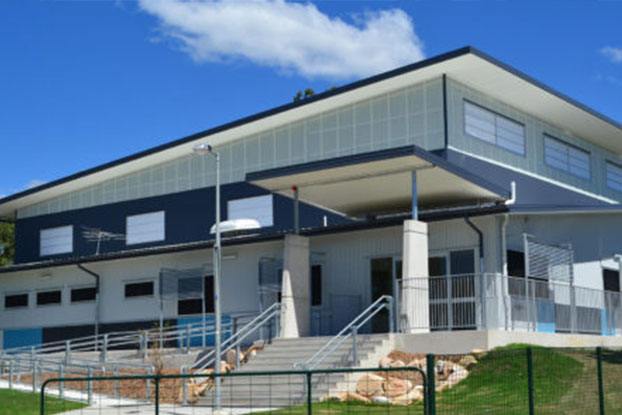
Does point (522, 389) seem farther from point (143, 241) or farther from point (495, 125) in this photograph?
point (143, 241)

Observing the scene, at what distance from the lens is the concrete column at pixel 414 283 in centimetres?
2678

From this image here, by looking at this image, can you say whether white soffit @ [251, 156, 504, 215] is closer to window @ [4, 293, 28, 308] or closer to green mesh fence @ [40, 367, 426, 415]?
green mesh fence @ [40, 367, 426, 415]

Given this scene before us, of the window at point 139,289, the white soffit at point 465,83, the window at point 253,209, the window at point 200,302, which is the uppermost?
the white soffit at point 465,83

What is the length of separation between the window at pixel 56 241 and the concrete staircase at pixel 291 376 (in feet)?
70.1

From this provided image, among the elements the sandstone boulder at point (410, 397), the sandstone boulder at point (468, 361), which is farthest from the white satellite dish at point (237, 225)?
the sandstone boulder at point (410, 397)

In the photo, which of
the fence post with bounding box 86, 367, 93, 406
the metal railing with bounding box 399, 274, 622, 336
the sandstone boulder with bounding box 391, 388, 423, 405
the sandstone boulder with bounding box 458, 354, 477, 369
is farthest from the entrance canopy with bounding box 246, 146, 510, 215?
the fence post with bounding box 86, 367, 93, 406

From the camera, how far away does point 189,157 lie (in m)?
43.7

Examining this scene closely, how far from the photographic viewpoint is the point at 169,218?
43656 mm

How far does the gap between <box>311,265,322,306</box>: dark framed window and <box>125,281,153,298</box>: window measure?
8.56 meters

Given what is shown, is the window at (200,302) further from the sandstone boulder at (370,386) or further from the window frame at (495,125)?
the sandstone boulder at (370,386)

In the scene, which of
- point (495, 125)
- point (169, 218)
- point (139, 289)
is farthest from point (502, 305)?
point (169, 218)

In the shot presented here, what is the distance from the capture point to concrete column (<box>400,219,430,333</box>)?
26.8 metres

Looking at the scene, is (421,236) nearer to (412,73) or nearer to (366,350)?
(366,350)

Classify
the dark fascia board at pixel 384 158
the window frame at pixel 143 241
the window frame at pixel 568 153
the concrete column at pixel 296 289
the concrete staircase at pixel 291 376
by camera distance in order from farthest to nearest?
the window frame at pixel 143 241 → the window frame at pixel 568 153 → the concrete column at pixel 296 289 → the dark fascia board at pixel 384 158 → the concrete staircase at pixel 291 376
